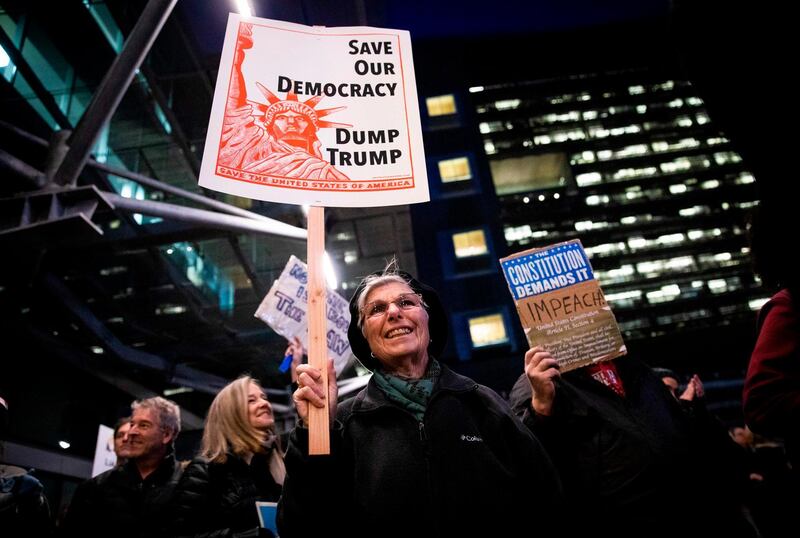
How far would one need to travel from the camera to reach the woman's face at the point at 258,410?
3109 millimetres

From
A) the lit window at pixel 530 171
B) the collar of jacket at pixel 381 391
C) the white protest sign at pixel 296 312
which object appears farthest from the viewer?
the lit window at pixel 530 171

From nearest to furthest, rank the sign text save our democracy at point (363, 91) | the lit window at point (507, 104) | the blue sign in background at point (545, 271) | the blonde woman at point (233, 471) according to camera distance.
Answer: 1. the sign text save our democracy at point (363, 91)
2. the blue sign in background at point (545, 271)
3. the blonde woman at point (233, 471)
4. the lit window at point (507, 104)

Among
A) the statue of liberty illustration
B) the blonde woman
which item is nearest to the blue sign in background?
the statue of liberty illustration

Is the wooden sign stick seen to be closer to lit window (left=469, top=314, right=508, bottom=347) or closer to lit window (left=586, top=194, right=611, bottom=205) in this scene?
lit window (left=469, top=314, right=508, bottom=347)

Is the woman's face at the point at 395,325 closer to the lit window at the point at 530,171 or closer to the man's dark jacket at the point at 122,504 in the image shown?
the man's dark jacket at the point at 122,504

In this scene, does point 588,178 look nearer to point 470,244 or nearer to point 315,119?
point 470,244

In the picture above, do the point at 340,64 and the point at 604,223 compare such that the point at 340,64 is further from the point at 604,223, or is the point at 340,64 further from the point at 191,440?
the point at 604,223

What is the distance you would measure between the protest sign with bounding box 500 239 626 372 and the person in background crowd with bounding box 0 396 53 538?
9.58ft

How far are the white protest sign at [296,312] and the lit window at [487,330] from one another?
17939 millimetres

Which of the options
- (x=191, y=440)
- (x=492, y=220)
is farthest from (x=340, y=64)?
(x=492, y=220)

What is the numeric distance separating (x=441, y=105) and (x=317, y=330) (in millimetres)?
29277

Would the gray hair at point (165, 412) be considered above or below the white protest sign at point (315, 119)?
below

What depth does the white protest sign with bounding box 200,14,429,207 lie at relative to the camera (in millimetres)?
1872

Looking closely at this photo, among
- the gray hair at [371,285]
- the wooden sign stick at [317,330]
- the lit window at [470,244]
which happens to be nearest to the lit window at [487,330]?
the lit window at [470,244]
